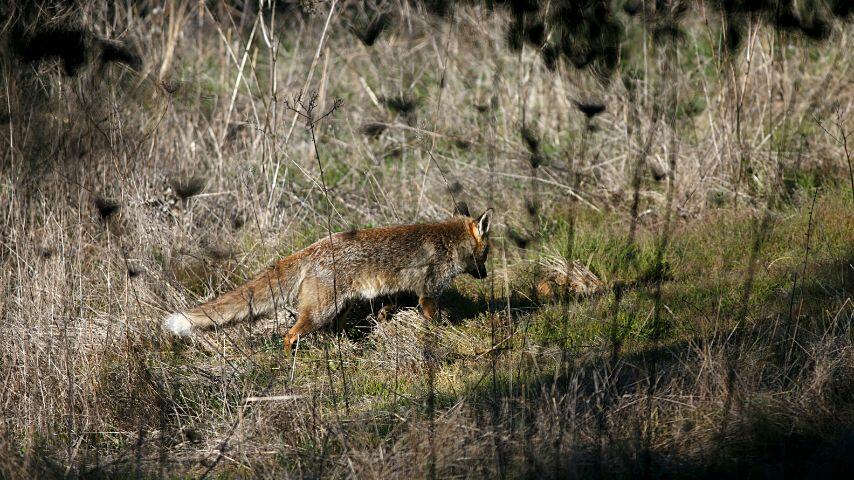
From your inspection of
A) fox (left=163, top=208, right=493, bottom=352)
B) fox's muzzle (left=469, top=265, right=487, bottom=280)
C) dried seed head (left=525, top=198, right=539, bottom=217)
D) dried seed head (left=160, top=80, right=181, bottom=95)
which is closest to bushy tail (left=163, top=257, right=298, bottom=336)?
fox (left=163, top=208, right=493, bottom=352)

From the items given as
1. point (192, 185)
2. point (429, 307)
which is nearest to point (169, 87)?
point (192, 185)

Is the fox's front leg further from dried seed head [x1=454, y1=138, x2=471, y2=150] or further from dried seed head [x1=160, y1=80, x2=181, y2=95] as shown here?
dried seed head [x1=454, y1=138, x2=471, y2=150]

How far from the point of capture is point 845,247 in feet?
24.9

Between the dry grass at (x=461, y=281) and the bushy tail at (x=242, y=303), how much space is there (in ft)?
0.53

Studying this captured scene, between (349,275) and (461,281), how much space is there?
5.21ft

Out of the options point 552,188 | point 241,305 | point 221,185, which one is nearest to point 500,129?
point 552,188

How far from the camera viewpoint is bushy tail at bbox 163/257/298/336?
657 cm

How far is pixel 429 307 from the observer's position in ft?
23.0

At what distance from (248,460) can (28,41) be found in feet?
12.8

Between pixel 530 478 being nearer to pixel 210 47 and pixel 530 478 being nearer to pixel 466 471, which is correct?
pixel 466 471

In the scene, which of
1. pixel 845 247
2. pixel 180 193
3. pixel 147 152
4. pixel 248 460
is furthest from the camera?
pixel 147 152

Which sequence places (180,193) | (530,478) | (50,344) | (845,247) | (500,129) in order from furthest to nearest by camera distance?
(500,129) < (845,247) < (180,193) < (50,344) < (530,478)

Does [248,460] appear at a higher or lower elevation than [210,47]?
lower

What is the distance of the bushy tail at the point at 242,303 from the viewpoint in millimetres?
6570
